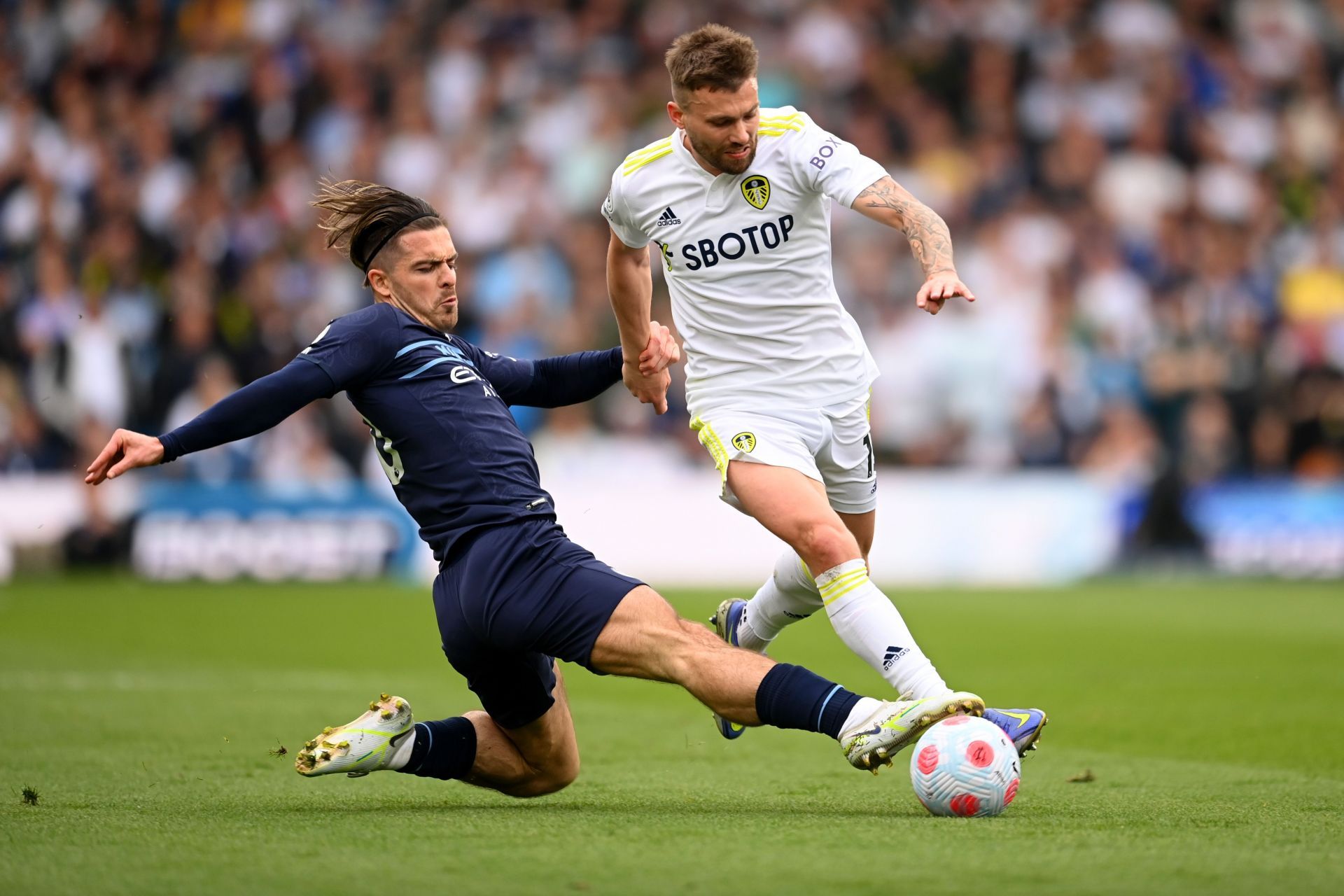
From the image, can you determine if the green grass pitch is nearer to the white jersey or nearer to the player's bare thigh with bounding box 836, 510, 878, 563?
the player's bare thigh with bounding box 836, 510, 878, 563

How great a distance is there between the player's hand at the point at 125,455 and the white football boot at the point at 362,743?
1.10 metres

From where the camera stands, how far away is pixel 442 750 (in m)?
5.88

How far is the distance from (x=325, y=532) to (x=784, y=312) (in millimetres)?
11828

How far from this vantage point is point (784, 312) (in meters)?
6.45

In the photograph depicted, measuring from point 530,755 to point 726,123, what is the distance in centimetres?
231

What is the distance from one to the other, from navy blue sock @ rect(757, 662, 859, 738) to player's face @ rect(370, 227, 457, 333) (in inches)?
67.0

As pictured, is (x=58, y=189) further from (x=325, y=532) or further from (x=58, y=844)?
(x=58, y=844)

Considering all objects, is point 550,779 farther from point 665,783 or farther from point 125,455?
point 125,455

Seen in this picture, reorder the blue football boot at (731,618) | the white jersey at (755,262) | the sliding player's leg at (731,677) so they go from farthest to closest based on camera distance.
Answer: the blue football boot at (731,618), the white jersey at (755,262), the sliding player's leg at (731,677)

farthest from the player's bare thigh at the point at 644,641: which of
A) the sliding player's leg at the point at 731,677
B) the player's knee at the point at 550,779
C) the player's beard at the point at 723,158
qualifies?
the player's beard at the point at 723,158

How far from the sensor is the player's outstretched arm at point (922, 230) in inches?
213

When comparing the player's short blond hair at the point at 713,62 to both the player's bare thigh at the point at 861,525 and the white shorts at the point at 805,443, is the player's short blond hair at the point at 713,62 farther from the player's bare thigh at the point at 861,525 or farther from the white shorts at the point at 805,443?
the player's bare thigh at the point at 861,525

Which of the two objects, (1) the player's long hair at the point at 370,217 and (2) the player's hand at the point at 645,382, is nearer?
(1) the player's long hair at the point at 370,217

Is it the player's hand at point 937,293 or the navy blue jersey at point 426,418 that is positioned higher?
the player's hand at point 937,293
